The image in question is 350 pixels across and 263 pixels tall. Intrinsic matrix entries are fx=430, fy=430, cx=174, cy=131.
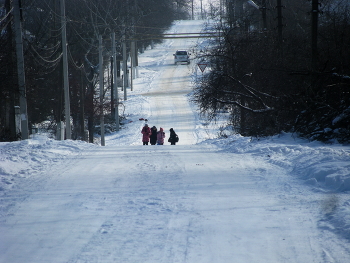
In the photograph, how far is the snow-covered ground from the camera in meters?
4.88

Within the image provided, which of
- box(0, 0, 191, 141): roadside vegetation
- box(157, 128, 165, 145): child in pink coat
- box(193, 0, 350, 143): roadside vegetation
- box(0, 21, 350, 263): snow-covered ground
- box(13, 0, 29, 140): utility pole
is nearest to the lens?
box(0, 21, 350, 263): snow-covered ground

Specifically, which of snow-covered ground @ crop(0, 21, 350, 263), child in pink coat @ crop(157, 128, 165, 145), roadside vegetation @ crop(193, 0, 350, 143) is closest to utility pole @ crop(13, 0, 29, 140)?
snow-covered ground @ crop(0, 21, 350, 263)

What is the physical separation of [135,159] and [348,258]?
8.18 metres

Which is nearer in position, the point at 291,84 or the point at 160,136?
the point at 291,84

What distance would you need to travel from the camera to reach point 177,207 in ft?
21.6

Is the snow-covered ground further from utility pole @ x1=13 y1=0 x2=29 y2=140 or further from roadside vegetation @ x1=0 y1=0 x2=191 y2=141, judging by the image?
roadside vegetation @ x1=0 y1=0 x2=191 y2=141

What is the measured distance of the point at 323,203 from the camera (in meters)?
6.69

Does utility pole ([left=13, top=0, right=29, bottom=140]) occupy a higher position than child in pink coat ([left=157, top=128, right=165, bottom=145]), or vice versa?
utility pole ([left=13, top=0, right=29, bottom=140])

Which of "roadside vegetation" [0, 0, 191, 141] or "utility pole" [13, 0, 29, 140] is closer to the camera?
"utility pole" [13, 0, 29, 140]

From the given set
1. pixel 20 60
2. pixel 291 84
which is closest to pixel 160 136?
pixel 291 84

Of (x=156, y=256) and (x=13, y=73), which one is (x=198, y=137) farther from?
(x=156, y=256)

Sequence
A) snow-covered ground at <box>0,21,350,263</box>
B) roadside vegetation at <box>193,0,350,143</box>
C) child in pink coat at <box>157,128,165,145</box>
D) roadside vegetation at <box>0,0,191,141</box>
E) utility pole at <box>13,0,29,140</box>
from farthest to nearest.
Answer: child in pink coat at <box>157,128,165,145</box>
roadside vegetation at <box>0,0,191,141</box>
utility pole at <box>13,0,29,140</box>
roadside vegetation at <box>193,0,350,143</box>
snow-covered ground at <box>0,21,350,263</box>

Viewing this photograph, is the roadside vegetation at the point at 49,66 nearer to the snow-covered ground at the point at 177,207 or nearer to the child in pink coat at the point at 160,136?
the child in pink coat at the point at 160,136

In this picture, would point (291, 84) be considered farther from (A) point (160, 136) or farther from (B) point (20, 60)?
(B) point (20, 60)
